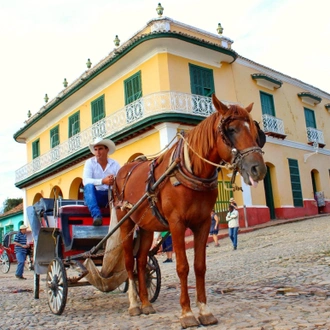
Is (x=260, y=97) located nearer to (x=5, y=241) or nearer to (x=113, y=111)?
(x=113, y=111)

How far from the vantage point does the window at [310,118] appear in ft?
76.3

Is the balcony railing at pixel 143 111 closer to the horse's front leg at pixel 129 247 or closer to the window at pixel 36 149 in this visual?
the window at pixel 36 149

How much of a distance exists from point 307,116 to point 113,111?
36.9 feet

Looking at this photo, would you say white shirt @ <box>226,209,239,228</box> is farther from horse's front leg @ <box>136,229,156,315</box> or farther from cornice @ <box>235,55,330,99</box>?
cornice @ <box>235,55,330,99</box>

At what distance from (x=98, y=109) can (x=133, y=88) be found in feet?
9.76

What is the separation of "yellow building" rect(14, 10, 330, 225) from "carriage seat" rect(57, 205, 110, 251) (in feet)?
32.9

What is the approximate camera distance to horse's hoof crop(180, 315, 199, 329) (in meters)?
3.85

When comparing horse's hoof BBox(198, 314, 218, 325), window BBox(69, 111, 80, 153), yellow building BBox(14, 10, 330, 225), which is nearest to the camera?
horse's hoof BBox(198, 314, 218, 325)

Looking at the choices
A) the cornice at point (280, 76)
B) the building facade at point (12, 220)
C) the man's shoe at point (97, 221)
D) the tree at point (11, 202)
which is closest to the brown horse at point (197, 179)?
the man's shoe at point (97, 221)

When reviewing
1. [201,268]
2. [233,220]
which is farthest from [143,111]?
[201,268]

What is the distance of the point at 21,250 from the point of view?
1217 cm

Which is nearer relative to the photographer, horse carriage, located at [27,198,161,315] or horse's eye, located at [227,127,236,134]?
horse's eye, located at [227,127,236,134]

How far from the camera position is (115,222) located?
532cm

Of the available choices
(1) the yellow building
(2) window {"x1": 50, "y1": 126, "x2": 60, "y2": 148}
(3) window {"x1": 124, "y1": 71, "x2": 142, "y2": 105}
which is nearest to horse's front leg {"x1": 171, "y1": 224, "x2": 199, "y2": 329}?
(1) the yellow building
